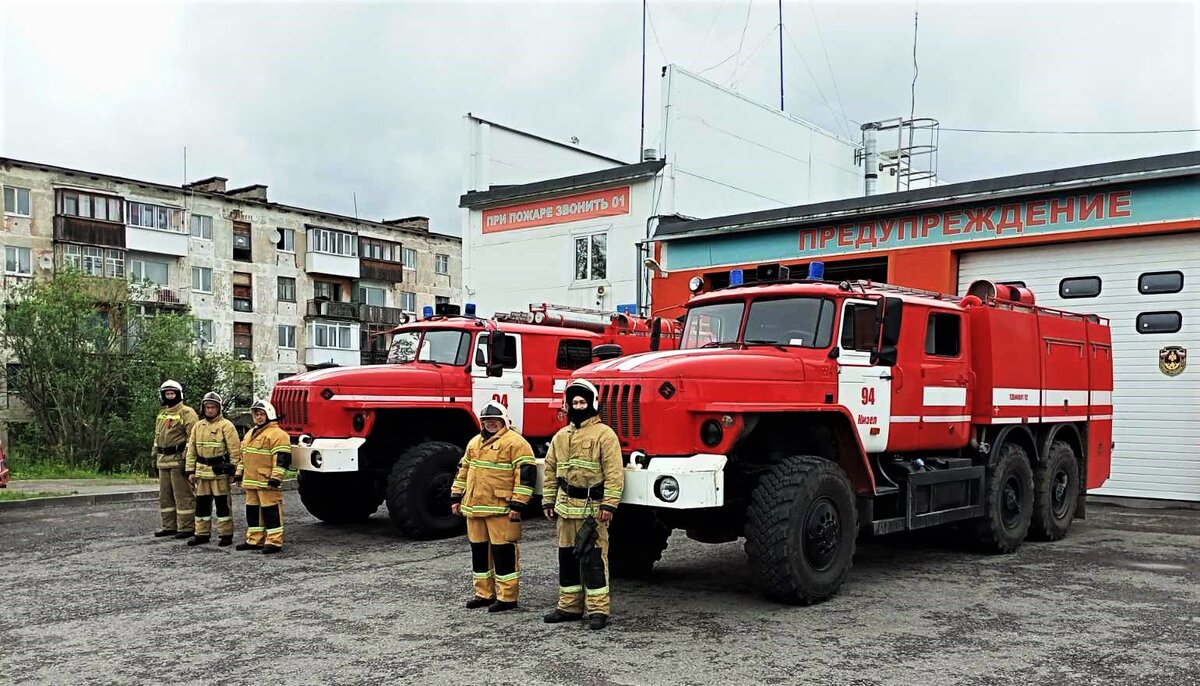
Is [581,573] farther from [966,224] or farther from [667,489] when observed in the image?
[966,224]

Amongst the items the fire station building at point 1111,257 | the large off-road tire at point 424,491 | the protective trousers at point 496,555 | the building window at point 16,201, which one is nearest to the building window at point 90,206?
the building window at point 16,201

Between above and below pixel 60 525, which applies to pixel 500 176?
above

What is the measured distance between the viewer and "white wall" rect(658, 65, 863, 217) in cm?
2122

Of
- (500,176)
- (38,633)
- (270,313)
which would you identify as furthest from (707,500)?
(270,313)

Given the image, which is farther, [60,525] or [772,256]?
[772,256]

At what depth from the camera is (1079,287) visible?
14.9 metres

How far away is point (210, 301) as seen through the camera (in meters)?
44.7

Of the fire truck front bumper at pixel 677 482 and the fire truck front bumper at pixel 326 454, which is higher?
the fire truck front bumper at pixel 677 482

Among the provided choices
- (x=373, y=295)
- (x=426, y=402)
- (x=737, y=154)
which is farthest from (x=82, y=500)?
(x=373, y=295)

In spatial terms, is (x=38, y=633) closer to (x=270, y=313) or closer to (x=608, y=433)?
(x=608, y=433)

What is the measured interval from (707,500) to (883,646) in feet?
5.02

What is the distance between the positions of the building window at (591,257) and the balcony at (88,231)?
26.9 m

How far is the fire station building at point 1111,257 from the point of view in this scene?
13789mm

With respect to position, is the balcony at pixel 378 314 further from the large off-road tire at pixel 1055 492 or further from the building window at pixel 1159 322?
the large off-road tire at pixel 1055 492
